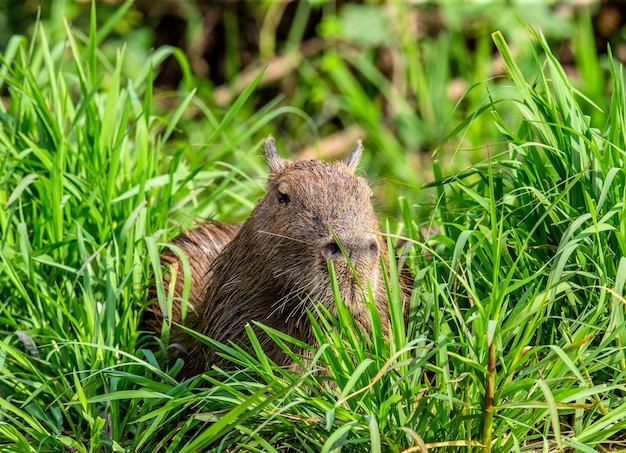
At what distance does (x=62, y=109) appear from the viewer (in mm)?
4355

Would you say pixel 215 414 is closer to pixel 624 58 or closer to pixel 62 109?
pixel 62 109

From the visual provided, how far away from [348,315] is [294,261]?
376 mm

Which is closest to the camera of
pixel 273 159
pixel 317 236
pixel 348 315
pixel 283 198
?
pixel 348 315

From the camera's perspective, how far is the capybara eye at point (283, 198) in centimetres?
351

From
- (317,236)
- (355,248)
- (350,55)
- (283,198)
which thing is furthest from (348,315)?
(350,55)

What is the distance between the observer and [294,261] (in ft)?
11.0

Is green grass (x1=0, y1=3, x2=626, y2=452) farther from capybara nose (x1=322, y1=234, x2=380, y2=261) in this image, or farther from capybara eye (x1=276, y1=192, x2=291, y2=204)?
capybara eye (x1=276, y1=192, x2=291, y2=204)

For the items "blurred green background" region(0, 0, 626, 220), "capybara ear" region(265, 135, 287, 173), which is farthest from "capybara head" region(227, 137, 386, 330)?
"blurred green background" region(0, 0, 626, 220)

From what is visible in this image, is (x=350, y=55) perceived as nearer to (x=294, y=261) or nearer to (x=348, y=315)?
(x=294, y=261)

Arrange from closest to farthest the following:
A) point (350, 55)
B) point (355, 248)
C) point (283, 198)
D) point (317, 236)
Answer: point (355, 248), point (317, 236), point (283, 198), point (350, 55)

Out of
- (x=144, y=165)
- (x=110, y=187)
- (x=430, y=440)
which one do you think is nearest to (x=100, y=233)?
(x=110, y=187)

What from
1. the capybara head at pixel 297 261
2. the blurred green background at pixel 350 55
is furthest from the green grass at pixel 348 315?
the blurred green background at pixel 350 55

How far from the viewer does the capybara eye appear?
138 inches

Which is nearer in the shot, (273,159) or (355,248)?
(355,248)
